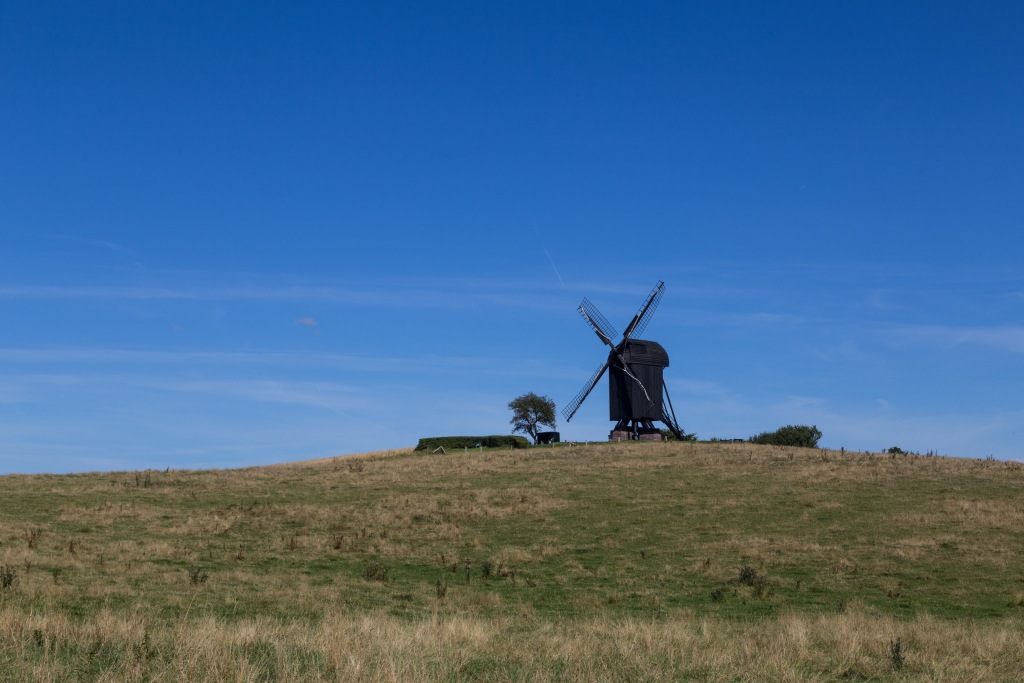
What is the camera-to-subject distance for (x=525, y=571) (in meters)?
30.2

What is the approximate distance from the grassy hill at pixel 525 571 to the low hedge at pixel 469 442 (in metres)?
17.5

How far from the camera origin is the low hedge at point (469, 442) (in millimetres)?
78188

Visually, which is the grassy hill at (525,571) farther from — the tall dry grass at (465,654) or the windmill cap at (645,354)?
the windmill cap at (645,354)

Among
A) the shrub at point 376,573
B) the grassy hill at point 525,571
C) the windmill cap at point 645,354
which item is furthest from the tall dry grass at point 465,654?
the windmill cap at point 645,354

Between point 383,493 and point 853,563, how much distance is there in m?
25.0

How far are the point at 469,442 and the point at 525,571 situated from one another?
161 ft

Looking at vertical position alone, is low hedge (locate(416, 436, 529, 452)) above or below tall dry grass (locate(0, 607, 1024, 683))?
above

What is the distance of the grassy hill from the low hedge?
1746 centimetres

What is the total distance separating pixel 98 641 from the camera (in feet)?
46.5

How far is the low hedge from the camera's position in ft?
257

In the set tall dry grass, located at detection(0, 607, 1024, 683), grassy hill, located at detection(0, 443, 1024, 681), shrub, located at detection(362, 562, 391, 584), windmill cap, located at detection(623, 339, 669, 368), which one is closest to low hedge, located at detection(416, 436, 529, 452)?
windmill cap, located at detection(623, 339, 669, 368)

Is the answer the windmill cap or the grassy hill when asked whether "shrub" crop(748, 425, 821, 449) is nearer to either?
the windmill cap

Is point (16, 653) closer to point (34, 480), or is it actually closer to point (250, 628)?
point (250, 628)

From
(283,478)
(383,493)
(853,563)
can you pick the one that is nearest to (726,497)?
(853,563)
